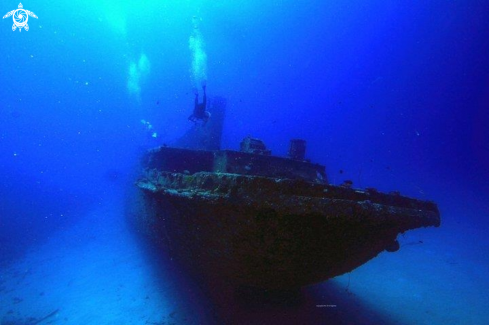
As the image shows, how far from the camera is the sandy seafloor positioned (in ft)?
17.3

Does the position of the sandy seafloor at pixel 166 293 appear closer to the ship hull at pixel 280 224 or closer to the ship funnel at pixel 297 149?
the ship hull at pixel 280 224

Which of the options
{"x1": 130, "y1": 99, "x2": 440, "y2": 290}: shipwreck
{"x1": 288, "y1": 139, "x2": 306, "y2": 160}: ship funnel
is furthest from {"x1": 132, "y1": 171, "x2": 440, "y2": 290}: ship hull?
{"x1": 288, "y1": 139, "x2": 306, "y2": 160}: ship funnel

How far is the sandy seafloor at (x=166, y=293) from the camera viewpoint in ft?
17.3

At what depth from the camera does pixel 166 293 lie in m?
6.19

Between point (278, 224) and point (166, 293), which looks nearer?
point (278, 224)

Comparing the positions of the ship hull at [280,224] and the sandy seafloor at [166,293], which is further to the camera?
the sandy seafloor at [166,293]

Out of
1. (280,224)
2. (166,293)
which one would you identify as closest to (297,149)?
(280,224)

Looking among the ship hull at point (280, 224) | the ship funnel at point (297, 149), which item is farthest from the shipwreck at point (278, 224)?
the ship funnel at point (297, 149)

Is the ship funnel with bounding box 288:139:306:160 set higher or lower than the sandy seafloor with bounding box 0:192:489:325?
higher

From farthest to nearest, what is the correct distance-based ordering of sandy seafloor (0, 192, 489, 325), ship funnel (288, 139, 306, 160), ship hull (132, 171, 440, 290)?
ship funnel (288, 139, 306, 160) → sandy seafloor (0, 192, 489, 325) → ship hull (132, 171, 440, 290)

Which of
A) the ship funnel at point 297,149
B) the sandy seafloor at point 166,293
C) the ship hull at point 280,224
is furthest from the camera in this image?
the ship funnel at point 297,149

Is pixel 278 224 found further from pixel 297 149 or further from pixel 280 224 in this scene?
pixel 297 149

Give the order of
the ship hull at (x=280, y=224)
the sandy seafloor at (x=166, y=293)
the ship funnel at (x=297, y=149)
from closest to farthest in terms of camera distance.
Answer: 1. the ship hull at (x=280, y=224)
2. the sandy seafloor at (x=166, y=293)
3. the ship funnel at (x=297, y=149)

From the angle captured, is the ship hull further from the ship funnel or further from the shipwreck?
the ship funnel
